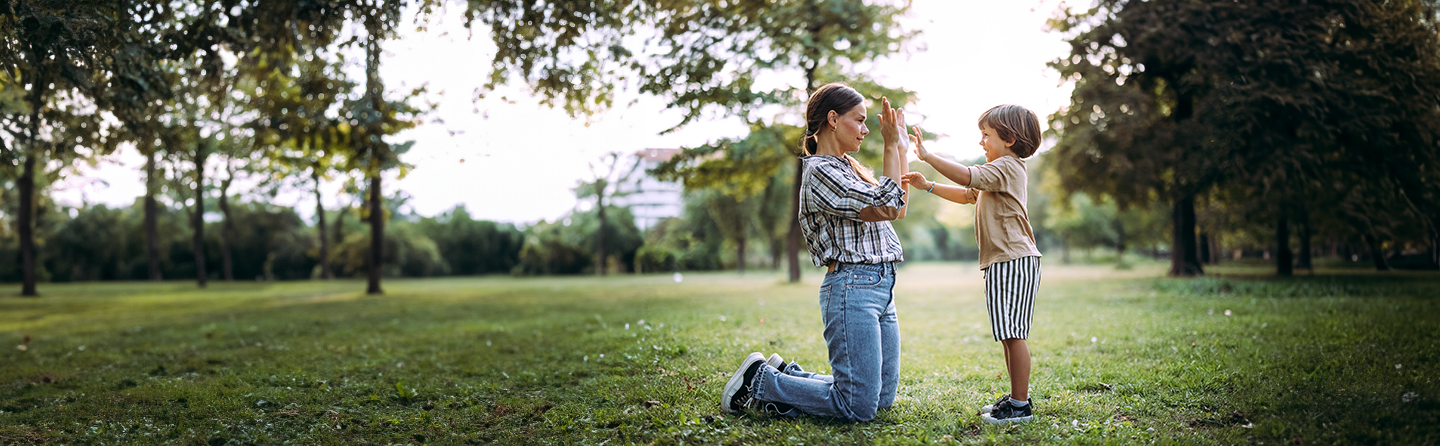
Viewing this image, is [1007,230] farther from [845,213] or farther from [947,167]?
[845,213]

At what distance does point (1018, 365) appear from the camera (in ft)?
12.9

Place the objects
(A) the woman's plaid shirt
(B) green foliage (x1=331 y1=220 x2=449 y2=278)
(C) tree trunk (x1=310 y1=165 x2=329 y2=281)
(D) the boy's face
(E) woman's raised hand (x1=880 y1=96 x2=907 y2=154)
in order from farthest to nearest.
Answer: (B) green foliage (x1=331 y1=220 x2=449 y2=278)
(C) tree trunk (x1=310 y1=165 x2=329 y2=281)
(D) the boy's face
(E) woman's raised hand (x1=880 y1=96 x2=907 y2=154)
(A) the woman's plaid shirt

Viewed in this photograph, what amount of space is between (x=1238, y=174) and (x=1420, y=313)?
774cm

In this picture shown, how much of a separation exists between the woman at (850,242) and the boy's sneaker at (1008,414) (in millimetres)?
644

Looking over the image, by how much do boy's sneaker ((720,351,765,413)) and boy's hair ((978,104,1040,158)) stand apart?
72.5 inches

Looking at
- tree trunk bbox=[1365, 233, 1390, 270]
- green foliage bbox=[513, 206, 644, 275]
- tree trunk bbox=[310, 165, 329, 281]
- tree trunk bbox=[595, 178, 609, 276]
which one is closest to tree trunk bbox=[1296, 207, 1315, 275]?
tree trunk bbox=[1365, 233, 1390, 270]

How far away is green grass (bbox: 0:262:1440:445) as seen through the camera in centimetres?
396

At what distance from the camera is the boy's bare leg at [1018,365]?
3899mm

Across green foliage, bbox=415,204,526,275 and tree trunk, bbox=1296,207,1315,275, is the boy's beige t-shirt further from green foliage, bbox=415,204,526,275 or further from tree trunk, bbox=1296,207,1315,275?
green foliage, bbox=415,204,526,275

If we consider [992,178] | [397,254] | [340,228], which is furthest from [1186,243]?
[340,228]

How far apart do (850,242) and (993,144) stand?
3.48ft

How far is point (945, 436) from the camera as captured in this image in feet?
12.4

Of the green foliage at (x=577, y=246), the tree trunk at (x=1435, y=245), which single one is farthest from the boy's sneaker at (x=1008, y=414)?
the green foliage at (x=577, y=246)

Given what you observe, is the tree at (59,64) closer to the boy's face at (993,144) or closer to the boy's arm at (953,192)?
the boy's arm at (953,192)
